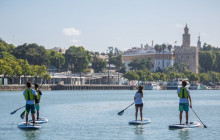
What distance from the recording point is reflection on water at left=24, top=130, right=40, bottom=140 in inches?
1112

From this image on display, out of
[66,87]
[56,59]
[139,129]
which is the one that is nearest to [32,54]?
[66,87]

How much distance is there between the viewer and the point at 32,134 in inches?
1153

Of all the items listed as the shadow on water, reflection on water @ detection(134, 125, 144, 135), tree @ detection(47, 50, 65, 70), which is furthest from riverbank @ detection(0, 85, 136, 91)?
the shadow on water

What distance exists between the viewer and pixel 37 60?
174 m

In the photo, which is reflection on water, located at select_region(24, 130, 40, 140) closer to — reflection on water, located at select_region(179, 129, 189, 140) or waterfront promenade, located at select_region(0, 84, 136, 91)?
reflection on water, located at select_region(179, 129, 189, 140)

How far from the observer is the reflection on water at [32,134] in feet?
92.7

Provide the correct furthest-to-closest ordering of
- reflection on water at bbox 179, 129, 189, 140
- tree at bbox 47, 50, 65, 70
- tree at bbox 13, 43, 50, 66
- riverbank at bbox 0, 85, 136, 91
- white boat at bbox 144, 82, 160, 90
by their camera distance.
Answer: white boat at bbox 144, 82, 160, 90 < tree at bbox 47, 50, 65, 70 < tree at bbox 13, 43, 50, 66 < riverbank at bbox 0, 85, 136, 91 < reflection on water at bbox 179, 129, 189, 140

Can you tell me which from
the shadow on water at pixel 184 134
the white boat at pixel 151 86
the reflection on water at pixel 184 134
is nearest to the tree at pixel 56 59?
the white boat at pixel 151 86

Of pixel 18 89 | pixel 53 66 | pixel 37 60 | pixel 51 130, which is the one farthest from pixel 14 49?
pixel 51 130

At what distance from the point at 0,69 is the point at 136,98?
99635 mm

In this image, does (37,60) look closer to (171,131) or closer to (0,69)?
(0,69)

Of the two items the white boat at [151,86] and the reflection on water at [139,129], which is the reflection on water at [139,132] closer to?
the reflection on water at [139,129]

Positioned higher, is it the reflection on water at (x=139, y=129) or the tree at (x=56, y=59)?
the tree at (x=56, y=59)

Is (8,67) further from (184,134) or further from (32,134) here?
(184,134)
